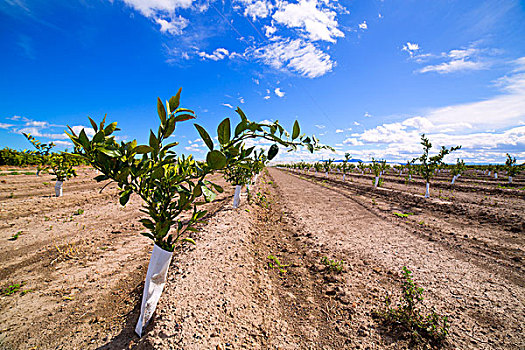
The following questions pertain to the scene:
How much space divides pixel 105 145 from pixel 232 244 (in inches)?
161

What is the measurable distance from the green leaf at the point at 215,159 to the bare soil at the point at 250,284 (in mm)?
2160

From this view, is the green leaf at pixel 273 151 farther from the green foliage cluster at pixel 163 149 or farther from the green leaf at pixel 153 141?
the green leaf at pixel 153 141

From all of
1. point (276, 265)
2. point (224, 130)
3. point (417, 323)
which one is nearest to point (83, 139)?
point (224, 130)

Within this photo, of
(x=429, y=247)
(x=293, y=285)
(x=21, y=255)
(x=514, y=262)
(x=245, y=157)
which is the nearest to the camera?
(x=245, y=157)

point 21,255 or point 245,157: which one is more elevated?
point 245,157

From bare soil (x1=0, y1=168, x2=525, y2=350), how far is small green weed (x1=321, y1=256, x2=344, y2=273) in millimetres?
187

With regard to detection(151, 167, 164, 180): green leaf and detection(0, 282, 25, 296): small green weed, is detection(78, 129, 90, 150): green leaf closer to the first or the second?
detection(151, 167, 164, 180): green leaf

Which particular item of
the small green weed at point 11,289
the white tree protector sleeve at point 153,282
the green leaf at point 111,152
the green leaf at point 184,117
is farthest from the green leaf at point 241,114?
the small green weed at point 11,289

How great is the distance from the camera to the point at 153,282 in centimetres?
234

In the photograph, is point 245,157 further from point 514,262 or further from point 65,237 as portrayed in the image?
point 514,262

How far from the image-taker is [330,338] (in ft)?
10.0

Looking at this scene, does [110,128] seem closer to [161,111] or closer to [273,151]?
[161,111]

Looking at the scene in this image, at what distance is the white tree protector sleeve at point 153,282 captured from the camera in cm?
225

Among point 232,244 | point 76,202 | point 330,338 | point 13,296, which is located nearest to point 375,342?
point 330,338
